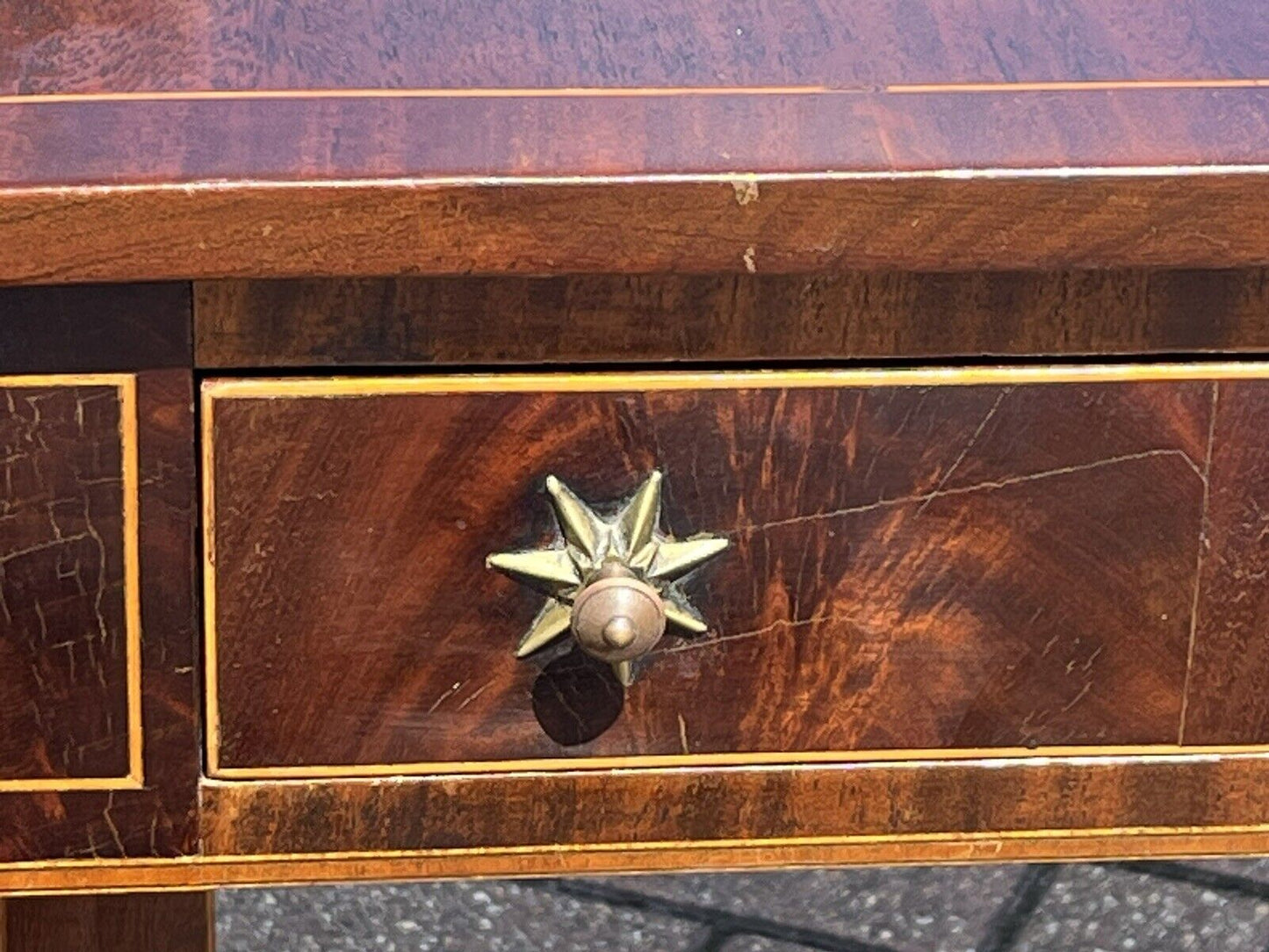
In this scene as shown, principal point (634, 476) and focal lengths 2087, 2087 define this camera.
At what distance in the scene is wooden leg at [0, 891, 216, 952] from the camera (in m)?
0.98

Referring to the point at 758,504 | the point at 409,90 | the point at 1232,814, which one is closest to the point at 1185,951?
the point at 1232,814

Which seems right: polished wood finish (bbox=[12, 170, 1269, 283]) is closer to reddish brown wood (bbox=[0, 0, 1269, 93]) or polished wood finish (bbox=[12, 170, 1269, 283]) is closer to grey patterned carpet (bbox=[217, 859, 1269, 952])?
reddish brown wood (bbox=[0, 0, 1269, 93])

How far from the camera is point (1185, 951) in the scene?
4.41ft

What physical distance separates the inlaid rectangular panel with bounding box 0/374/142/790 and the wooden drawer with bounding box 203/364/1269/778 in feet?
0.08

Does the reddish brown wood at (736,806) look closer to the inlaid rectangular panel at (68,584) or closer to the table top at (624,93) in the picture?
the inlaid rectangular panel at (68,584)

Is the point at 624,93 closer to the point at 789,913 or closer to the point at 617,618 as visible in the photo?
the point at 617,618

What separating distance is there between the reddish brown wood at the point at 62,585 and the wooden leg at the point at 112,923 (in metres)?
0.38

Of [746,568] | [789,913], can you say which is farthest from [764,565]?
[789,913]

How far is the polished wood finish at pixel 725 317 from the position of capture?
0.59 metres

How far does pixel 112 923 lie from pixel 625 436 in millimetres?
507

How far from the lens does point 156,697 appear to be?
24.7 inches

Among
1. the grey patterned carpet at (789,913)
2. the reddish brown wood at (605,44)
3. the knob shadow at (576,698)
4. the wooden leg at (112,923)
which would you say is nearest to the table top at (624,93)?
the reddish brown wood at (605,44)

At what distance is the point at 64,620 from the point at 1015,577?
286mm

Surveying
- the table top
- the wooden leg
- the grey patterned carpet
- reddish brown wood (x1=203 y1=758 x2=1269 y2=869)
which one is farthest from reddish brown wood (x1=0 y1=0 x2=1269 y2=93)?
the grey patterned carpet
